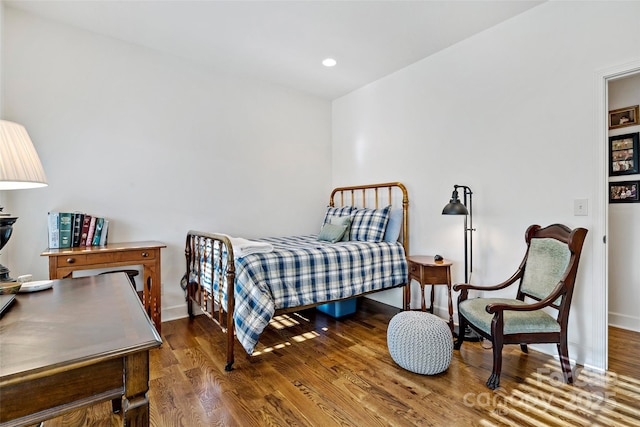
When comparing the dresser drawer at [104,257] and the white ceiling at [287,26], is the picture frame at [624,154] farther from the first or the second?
the dresser drawer at [104,257]

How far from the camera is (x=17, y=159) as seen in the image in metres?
1.18

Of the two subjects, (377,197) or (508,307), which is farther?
(377,197)

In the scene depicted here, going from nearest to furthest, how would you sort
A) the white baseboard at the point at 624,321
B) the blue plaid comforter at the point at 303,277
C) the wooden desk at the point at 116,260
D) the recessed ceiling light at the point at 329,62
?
the blue plaid comforter at the point at 303,277, the wooden desk at the point at 116,260, the white baseboard at the point at 624,321, the recessed ceiling light at the point at 329,62

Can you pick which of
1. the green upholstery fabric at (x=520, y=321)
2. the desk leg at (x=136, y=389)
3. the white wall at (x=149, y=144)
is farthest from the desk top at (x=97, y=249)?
Result: the green upholstery fabric at (x=520, y=321)

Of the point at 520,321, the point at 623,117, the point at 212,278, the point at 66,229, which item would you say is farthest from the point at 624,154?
the point at 66,229

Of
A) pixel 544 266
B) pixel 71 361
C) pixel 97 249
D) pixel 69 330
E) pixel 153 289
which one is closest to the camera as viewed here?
pixel 71 361

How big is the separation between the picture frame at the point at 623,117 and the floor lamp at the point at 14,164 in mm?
4405

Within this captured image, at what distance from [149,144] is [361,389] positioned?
2853 millimetres

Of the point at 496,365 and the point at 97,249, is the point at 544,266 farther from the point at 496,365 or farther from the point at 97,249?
the point at 97,249

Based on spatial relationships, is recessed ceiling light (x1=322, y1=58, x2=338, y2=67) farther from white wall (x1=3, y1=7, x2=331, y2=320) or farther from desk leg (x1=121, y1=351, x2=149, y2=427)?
desk leg (x1=121, y1=351, x2=149, y2=427)

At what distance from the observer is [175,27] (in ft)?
8.66

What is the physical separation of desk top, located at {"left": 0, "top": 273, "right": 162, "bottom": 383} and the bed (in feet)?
3.44

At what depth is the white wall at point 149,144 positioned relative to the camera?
2.49m

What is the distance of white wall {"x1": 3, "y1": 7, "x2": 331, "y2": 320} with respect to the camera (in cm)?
249
